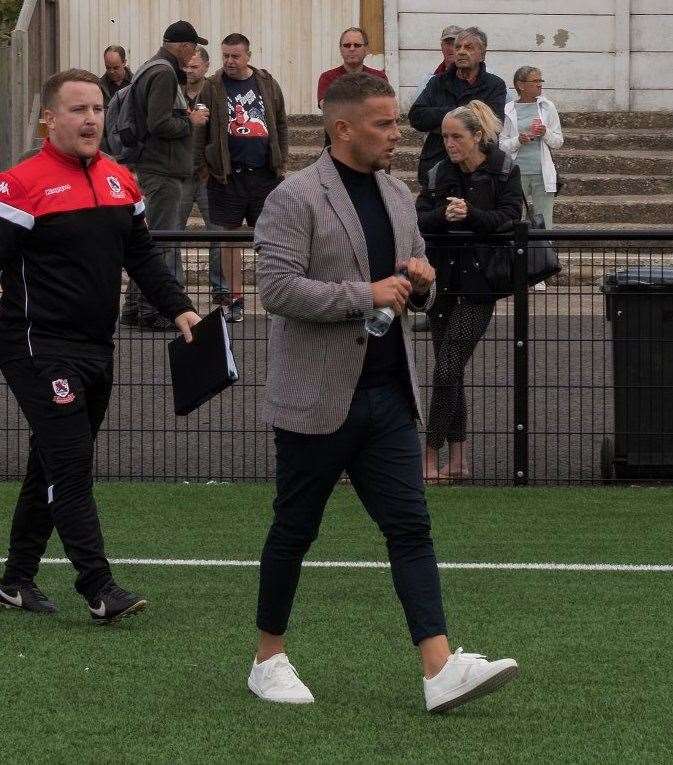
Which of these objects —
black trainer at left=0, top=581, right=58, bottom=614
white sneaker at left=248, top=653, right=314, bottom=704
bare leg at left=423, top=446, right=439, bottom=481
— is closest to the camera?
white sneaker at left=248, top=653, right=314, bottom=704

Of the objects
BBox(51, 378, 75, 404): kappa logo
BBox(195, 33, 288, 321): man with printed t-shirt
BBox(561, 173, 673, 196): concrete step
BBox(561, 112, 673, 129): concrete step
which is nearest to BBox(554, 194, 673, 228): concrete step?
BBox(561, 173, 673, 196): concrete step

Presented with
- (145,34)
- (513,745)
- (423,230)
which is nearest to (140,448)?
(423,230)

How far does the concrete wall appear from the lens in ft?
63.3

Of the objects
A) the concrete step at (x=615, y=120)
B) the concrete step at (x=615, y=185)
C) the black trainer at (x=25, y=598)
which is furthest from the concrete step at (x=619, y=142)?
the black trainer at (x=25, y=598)

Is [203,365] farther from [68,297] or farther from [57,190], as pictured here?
[57,190]

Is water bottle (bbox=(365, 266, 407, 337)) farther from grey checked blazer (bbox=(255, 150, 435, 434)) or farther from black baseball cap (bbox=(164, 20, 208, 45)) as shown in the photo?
black baseball cap (bbox=(164, 20, 208, 45))

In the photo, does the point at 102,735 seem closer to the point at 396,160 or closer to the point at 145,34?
the point at 396,160

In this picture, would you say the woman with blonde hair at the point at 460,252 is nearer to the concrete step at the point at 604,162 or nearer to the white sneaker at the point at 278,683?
the white sneaker at the point at 278,683

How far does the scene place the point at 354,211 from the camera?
5.11m

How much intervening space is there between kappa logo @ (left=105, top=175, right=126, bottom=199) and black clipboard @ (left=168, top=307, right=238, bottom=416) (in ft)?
1.83

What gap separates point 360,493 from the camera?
530 cm

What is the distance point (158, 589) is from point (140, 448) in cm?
260

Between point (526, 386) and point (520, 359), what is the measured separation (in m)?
0.14

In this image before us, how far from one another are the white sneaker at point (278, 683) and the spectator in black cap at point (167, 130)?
295 inches
